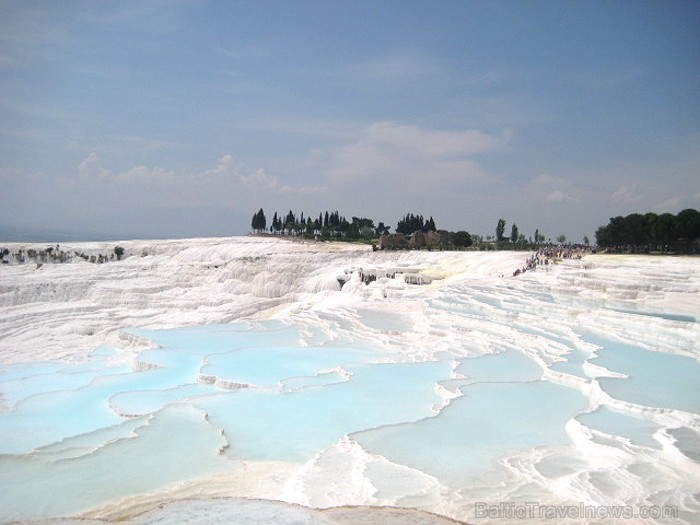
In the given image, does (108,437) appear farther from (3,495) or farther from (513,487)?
(513,487)

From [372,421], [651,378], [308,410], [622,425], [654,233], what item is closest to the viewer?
[622,425]

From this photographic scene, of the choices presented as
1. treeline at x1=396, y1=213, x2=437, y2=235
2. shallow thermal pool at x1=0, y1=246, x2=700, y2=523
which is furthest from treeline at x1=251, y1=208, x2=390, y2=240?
shallow thermal pool at x1=0, y1=246, x2=700, y2=523

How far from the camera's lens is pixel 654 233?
2633 centimetres

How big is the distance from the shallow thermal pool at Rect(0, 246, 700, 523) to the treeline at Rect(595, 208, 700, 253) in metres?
15.3

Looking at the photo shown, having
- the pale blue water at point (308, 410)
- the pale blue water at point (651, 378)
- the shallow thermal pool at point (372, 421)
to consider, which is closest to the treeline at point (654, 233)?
the shallow thermal pool at point (372, 421)

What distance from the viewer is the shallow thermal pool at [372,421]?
191 inches

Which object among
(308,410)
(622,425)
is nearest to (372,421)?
(308,410)

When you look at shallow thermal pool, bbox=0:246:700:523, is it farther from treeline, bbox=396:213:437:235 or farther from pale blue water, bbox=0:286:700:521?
treeline, bbox=396:213:437:235

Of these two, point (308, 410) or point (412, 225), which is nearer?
point (308, 410)

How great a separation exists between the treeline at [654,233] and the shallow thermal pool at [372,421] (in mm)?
15313

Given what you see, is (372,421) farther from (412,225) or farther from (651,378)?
(412,225)

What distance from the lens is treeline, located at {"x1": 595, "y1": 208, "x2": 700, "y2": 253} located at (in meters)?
25.4

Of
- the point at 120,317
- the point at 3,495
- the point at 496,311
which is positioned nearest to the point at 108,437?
the point at 3,495

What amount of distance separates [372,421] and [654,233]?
23.6 m
